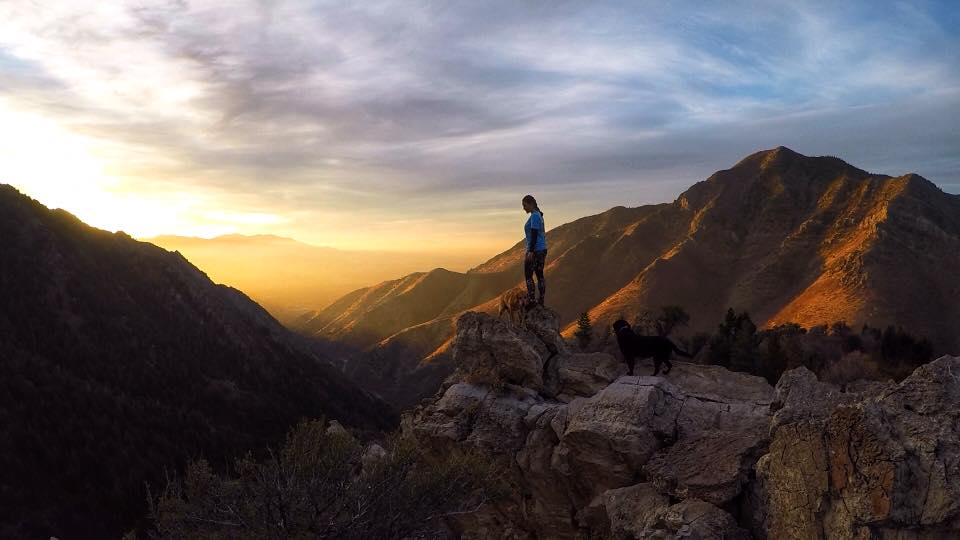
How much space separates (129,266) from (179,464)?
40.1m

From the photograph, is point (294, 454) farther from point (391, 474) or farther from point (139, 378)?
point (139, 378)

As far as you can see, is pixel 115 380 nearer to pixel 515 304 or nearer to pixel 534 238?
pixel 515 304

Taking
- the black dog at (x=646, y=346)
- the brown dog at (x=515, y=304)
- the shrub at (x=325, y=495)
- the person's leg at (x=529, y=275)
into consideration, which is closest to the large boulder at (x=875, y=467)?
the black dog at (x=646, y=346)

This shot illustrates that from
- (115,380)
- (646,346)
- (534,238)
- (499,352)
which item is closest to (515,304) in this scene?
(499,352)

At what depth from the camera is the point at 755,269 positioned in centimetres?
10144

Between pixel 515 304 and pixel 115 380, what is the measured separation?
56.0 m

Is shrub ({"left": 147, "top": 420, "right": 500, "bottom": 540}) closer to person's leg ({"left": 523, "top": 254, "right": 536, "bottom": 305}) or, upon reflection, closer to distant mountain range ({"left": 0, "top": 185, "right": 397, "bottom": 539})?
person's leg ({"left": 523, "top": 254, "right": 536, "bottom": 305})

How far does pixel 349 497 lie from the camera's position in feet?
33.6

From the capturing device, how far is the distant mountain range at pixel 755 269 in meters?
77.6

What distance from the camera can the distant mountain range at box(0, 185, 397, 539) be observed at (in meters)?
43.7

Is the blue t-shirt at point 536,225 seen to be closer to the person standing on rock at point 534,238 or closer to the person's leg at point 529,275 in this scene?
the person standing on rock at point 534,238

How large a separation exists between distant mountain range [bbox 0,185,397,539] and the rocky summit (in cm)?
2273

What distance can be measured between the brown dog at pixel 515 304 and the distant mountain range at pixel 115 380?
21.7m

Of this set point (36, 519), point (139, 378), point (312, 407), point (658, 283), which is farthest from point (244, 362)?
point (658, 283)
